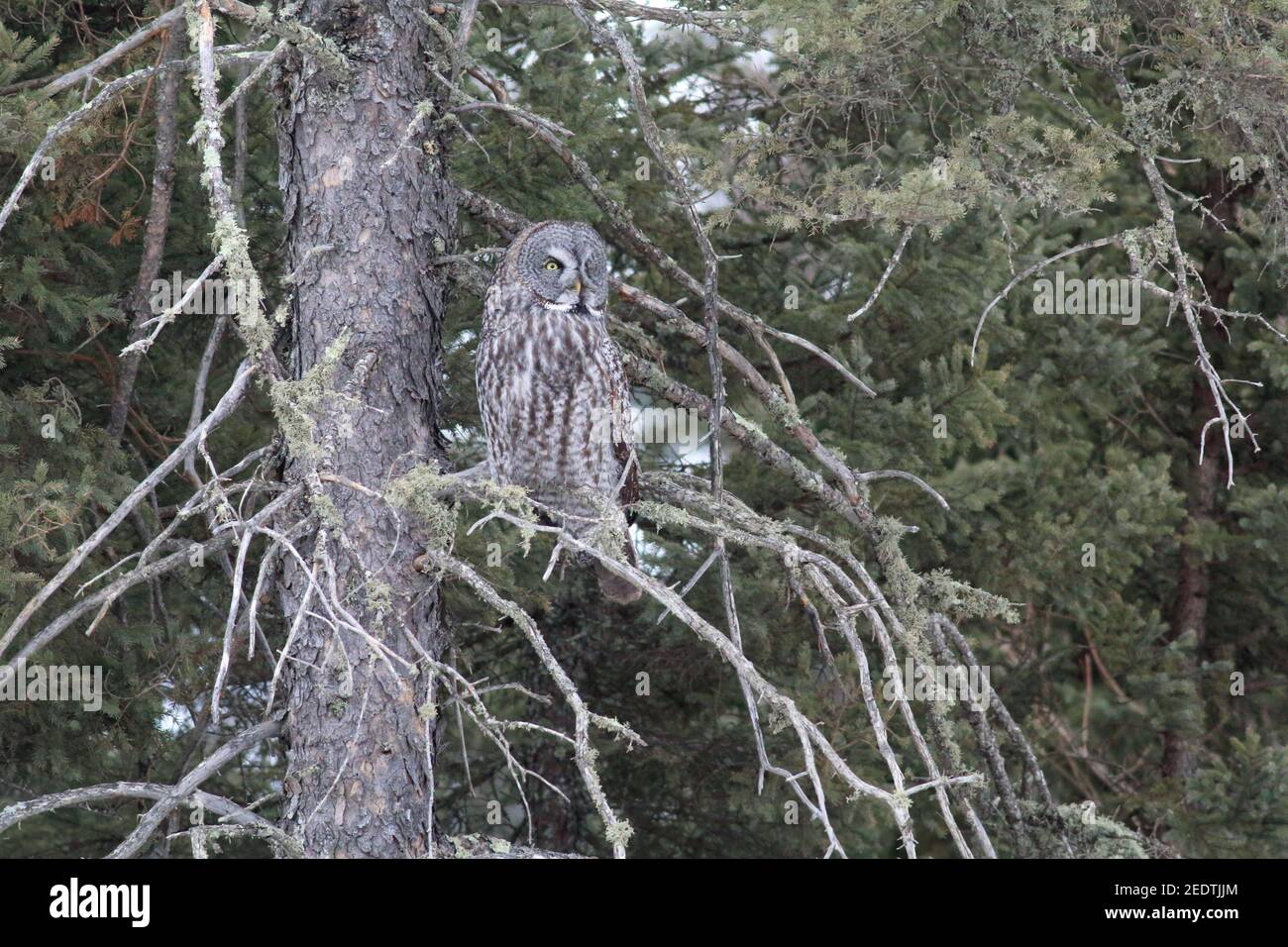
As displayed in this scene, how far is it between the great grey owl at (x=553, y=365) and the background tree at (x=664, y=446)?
196 millimetres

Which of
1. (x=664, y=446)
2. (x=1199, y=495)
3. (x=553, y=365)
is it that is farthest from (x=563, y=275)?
(x=1199, y=495)

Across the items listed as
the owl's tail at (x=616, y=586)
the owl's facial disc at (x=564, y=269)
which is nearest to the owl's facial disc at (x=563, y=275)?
the owl's facial disc at (x=564, y=269)

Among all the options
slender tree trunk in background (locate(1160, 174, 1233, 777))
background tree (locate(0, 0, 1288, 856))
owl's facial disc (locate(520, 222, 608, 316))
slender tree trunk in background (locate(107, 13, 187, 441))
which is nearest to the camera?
background tree (locate(0, 0, 1288, 856))

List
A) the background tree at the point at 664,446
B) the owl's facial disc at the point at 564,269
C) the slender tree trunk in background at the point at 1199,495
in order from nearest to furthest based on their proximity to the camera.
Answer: the background tree at the point at 664,446, the owl's facial disc at the point at 564,269, the slender tree trunk in background at the point at 1199,495

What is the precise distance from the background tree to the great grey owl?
196 mm

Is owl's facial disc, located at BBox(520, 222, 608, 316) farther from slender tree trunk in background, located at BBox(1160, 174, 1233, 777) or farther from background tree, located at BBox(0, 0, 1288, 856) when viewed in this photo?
slender tree trunk in background, located at BBox(1160, 174, 1233, 777)

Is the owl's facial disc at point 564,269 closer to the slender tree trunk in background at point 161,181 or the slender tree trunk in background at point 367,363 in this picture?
the slender tree trunk in background at point 367,363

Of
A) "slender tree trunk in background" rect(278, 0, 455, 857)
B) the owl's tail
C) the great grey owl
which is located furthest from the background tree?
the owl's tail

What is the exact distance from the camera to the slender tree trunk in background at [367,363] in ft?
14.3

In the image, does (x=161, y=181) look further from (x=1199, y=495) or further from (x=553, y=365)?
(x=1199, y=495)

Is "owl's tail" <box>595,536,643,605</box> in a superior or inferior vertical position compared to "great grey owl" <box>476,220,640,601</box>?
inferior

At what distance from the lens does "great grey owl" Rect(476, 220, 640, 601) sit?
5465 mm

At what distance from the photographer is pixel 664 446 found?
26.7ft

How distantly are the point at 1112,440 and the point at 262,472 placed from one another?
6799 millimetres
